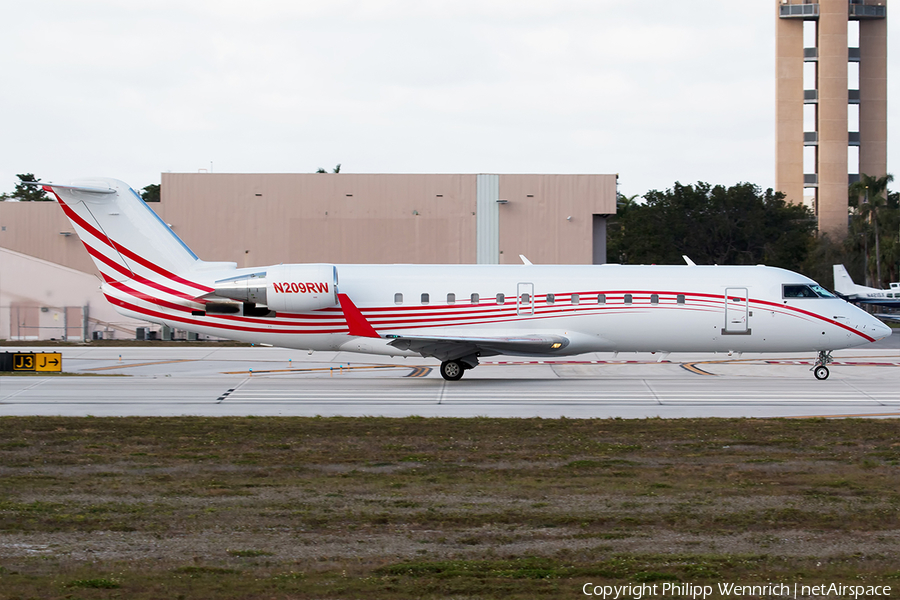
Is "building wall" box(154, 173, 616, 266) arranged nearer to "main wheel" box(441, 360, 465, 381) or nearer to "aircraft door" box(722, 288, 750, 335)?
"aircraft door" box(722, 288, 750, 335)

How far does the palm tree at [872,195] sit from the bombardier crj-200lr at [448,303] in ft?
213

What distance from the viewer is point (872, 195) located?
91.5 m

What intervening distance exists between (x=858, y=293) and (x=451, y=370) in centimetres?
4788

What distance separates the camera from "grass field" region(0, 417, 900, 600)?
7.60 meters

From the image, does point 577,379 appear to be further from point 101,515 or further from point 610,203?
point 610,203

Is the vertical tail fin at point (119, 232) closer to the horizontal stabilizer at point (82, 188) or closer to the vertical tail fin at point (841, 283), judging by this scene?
the horizontal stabilizer at point (82, 188)

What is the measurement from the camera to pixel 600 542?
8.68 m

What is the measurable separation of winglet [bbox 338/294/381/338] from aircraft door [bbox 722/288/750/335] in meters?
9.71

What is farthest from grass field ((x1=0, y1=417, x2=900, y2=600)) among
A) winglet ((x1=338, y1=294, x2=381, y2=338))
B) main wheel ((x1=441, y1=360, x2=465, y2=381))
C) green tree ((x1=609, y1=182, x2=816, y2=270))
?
green tree ((x1=609, y1=182, x2=816, y2=270))

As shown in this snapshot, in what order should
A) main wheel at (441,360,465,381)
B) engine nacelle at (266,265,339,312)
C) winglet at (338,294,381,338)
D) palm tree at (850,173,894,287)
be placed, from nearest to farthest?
winglet at (338,294,381,338), engine nacelle at (266,265,339,312), main wheel at (441,360,465,381), palm tree at (850,173,894,287)

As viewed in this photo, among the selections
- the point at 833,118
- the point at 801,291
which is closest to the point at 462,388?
the point at 801,291

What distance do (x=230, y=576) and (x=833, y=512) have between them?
657 centimetres

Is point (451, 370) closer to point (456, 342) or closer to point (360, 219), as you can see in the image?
point (456, 342)

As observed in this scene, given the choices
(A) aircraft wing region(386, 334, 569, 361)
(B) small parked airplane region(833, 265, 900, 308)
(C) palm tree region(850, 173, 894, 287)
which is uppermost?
(C) palm tree region(850, 173, 894, 287)
